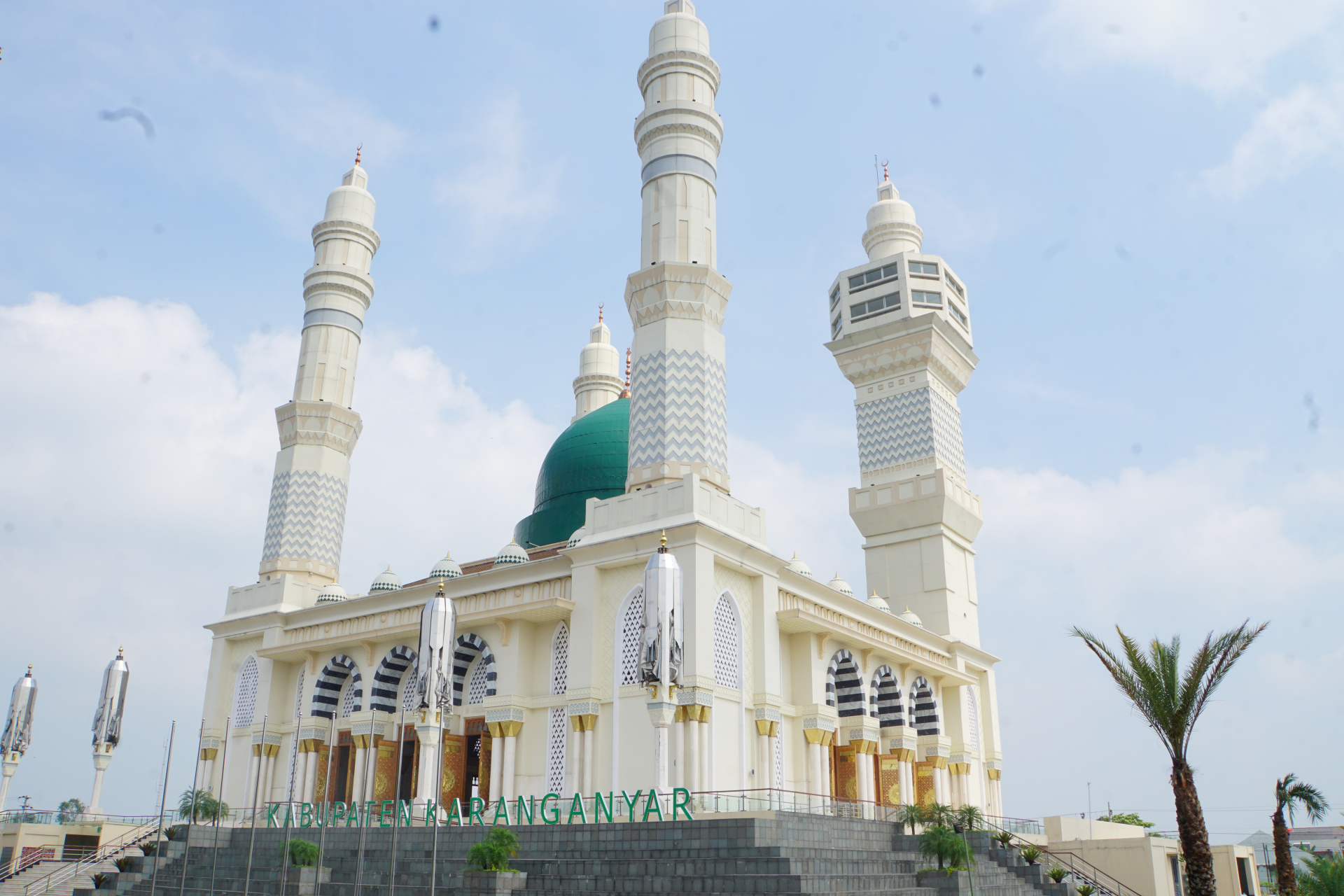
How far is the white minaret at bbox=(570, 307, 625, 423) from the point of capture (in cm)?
3334

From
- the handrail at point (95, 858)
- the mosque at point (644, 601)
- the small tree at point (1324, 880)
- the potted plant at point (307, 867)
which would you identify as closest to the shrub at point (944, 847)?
the mosque at point (644, 601)

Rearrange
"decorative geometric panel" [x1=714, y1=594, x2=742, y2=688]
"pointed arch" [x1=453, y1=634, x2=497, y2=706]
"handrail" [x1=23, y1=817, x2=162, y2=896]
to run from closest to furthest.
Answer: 1. "decorative geometric panel" [x1=714, y1=594, x2=742, y2=688]
2. "handrail" [x1=23, y1=817, x2=162, y2=896]
3. "pointed arch" [x1=453, y1=634, x2=497, y2=706]

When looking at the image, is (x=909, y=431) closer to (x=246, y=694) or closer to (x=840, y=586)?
(x=840, y=586)

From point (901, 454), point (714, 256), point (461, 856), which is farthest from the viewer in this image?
point (901, 454)

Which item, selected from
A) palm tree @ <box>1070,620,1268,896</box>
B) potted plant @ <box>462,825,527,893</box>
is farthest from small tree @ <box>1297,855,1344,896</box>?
potted plant @ <box>462,825,527,893</box>

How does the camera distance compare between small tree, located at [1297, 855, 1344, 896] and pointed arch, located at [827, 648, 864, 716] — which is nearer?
small tree, located at [1297, 855, 1344, 896]

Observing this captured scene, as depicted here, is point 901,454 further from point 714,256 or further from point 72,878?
point 72,878

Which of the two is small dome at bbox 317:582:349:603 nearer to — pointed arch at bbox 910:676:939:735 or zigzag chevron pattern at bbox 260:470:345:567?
zigzag chevron pattern at bbox 260:470:345:567

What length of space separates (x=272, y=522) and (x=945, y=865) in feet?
55.8

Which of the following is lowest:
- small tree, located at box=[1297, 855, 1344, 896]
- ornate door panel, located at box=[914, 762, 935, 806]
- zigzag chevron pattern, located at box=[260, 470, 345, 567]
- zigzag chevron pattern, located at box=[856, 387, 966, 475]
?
small tree, located at box=[1297, 855, 1344, 896]

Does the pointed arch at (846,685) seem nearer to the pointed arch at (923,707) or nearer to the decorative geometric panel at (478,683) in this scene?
the pointed arch at (923,707)

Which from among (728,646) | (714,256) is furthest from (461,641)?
(714,256)

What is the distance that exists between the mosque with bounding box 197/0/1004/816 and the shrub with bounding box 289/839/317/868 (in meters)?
0.97

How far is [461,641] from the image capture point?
64.0 ft
